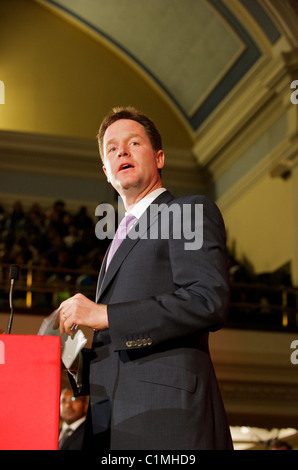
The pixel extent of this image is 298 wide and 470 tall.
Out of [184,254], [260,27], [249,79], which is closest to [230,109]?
[249,79]

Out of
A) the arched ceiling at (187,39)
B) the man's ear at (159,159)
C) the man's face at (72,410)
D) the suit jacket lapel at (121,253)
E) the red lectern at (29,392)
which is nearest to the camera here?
the red lectern at (29,392)

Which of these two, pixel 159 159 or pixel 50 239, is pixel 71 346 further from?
pixel 50 239

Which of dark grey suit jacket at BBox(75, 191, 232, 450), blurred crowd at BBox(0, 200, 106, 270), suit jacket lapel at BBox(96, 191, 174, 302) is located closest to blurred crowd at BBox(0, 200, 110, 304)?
blurred crowd at BBox(0, 200, 106, 270)

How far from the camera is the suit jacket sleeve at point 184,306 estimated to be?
70.0 inches

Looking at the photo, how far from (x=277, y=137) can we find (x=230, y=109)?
3.69 feet

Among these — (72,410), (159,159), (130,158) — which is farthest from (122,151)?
(72,410)

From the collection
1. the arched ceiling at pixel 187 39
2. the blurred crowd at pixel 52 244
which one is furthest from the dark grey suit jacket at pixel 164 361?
the arched ceiling at pixel 187 39

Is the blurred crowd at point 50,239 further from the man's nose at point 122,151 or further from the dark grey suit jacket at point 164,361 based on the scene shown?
the dark grey suit jacket at point 164,361

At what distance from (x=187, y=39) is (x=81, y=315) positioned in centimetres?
1059

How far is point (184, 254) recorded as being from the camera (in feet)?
6.14

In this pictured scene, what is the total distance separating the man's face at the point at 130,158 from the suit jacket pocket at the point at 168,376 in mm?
522

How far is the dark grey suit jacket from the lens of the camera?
5.70ft

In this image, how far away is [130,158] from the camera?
2.10 metres
